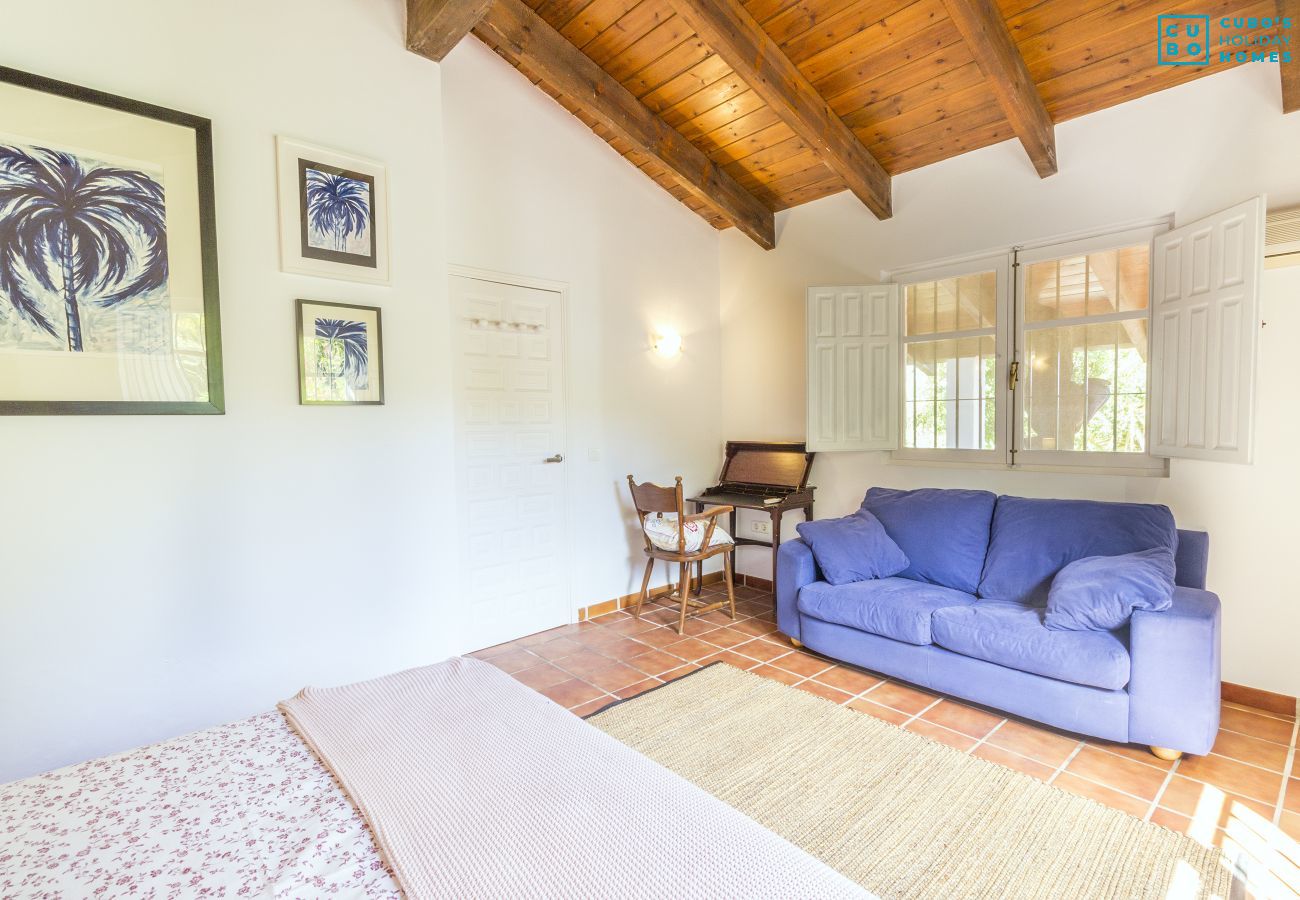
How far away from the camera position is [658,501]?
3.91 m

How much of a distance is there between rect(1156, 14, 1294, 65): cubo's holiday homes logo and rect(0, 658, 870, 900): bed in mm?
3711

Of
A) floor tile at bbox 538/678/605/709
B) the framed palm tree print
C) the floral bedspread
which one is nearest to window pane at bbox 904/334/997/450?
floor tile at bbox 538/678/605/709

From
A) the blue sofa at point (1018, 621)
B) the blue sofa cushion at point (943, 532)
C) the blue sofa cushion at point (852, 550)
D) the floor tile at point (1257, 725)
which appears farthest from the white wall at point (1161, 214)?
the blue sofa cushion at point (852, 550)

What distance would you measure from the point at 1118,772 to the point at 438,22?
406 centimetres

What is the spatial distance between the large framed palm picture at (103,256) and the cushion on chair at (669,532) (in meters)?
2.48

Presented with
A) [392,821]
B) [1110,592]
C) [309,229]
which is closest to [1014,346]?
[1110,592]

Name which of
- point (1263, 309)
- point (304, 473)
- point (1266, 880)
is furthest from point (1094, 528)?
point (304, 473)

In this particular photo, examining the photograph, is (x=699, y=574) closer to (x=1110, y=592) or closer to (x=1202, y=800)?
(x=1110, y=592)

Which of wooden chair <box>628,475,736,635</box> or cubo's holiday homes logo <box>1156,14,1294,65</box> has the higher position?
cubo's holiday homes logo <box>1156,14,1294,65</box>

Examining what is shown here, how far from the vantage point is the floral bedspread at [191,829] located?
38.1 inches

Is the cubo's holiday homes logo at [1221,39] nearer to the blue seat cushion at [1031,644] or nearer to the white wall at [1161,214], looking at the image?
the white wall at [1161,214]

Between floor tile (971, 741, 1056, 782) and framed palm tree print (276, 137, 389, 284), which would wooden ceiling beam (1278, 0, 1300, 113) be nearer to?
floor tile (971, 741, 1056, 782)

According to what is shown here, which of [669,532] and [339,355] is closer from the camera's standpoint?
[339,355]

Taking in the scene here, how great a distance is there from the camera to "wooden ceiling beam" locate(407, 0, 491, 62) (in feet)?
8.44
